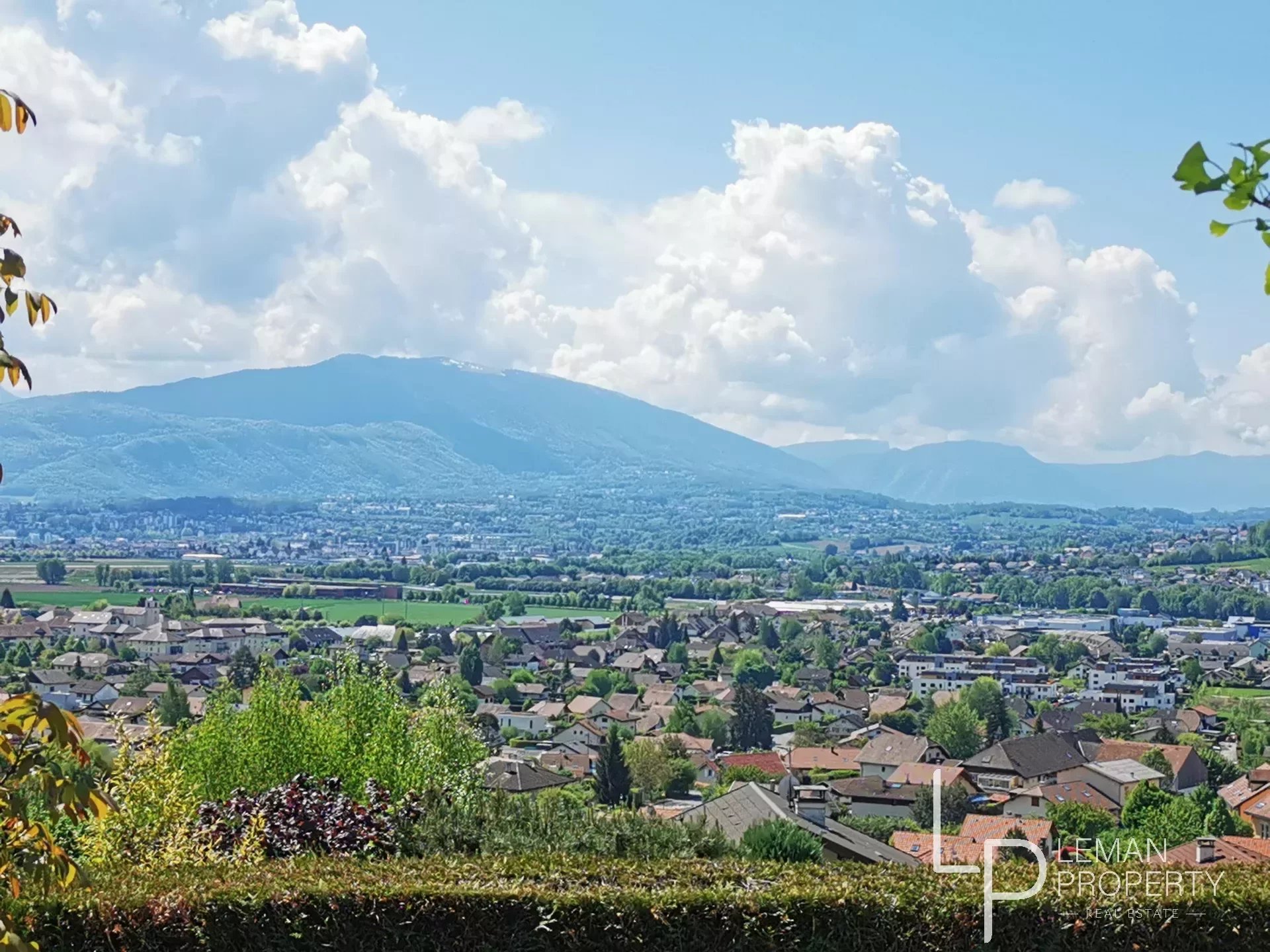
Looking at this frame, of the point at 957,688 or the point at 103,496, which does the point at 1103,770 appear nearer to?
the point at 957,688

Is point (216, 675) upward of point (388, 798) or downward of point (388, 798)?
downward

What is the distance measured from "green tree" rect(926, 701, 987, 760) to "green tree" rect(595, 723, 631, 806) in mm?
12282

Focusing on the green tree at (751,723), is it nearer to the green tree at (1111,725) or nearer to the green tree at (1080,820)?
the green tree at (1111,725)

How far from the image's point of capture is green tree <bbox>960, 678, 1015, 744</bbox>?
3966cm

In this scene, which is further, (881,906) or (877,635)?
(877,635)

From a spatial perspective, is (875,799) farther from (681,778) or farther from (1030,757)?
(1030,757)

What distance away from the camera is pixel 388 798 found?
7.47m

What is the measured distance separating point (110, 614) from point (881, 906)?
6410cm

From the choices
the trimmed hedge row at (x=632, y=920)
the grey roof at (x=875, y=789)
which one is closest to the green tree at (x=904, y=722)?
the grey roof at (x=875, y=789)

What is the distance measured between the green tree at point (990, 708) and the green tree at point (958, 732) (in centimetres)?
48

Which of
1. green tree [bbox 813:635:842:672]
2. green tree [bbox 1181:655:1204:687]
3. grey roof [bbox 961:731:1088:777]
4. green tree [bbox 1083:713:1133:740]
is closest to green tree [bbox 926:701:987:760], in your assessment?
green tree [bbox 1083:713:1133:740]

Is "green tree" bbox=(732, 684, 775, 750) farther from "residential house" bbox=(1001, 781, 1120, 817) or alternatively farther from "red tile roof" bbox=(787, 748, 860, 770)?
"residential house" bbox=(1001, 781, 1120, 817)

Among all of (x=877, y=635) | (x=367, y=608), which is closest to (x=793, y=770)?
(x=877, y=635)

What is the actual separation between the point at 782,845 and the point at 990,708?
36.2m
